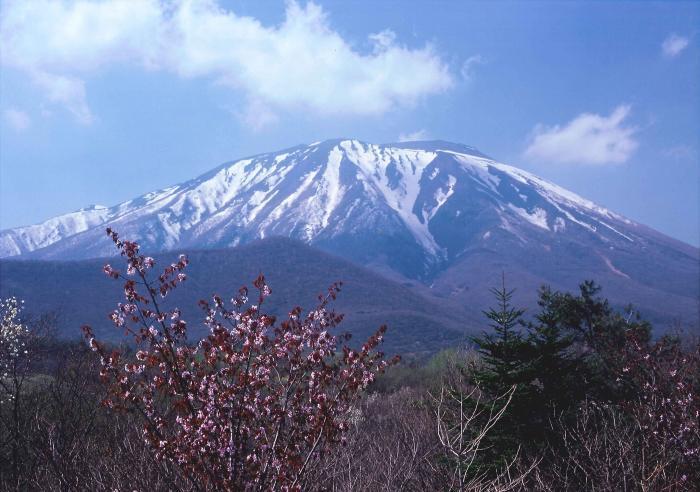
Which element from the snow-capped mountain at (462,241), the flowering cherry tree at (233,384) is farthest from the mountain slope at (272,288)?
the flowering cherry tree at (233,384)

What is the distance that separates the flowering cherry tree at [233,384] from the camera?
5.21 meters

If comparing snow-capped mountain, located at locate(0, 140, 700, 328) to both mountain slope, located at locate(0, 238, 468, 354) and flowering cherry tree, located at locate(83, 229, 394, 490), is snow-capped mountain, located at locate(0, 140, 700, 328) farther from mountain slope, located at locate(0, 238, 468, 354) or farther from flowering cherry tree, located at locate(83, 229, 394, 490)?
flowering cherry tree, located at locate(83, 229, 394, 490)

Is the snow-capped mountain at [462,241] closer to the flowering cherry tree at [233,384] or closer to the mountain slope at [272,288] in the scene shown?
the mountain slope at [272,288]

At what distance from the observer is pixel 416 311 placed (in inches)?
3716

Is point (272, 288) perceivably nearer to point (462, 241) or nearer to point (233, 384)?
point (233, 384)

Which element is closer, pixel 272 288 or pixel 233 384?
pixel 233 384

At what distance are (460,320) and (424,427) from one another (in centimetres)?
8494

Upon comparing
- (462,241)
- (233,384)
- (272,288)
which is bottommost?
(272,288)

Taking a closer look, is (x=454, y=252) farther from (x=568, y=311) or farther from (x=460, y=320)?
(x=568, y=311)

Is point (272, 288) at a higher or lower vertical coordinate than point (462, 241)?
lower

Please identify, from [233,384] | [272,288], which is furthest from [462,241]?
[233,384]

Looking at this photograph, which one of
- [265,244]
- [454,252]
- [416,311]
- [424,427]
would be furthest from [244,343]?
[454,252]

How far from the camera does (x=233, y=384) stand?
5547 mm

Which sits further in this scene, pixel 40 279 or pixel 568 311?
pixel 40 279
